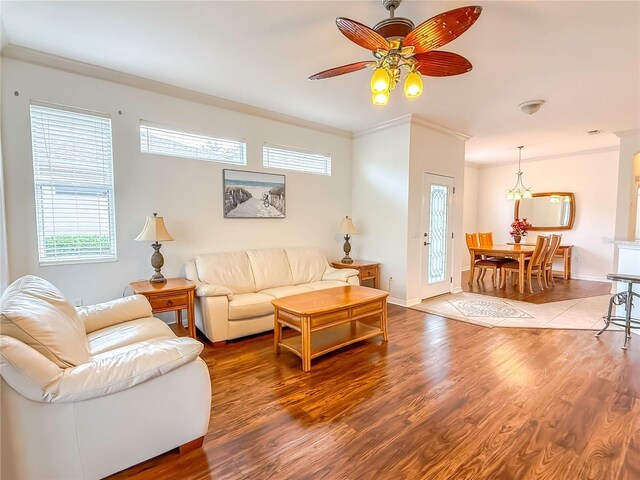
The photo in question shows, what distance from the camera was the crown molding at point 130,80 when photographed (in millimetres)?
2715

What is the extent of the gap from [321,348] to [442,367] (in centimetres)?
105

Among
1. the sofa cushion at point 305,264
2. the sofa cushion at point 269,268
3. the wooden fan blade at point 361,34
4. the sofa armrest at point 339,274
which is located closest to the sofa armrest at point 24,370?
the wooden fan blade at point 361,34

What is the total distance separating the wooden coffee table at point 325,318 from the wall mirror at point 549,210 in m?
5.91

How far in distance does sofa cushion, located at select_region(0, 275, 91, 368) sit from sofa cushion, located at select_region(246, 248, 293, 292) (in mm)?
2149

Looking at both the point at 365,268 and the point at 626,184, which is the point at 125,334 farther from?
the point at 626,184

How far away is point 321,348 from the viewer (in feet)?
9.17

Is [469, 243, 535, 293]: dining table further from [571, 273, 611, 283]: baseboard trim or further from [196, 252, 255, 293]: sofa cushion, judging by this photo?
[196, 252, 255, 293]: sofa cushion

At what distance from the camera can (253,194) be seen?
4199 mm

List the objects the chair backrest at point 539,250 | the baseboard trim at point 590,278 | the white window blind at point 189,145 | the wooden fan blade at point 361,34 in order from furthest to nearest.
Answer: the baseboard trim at point 590,278 < the chair backrest at point 539,250 < the white window blind at point 189,145 < the wooden fan blade at point 361,34

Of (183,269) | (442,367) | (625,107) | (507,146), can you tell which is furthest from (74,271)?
(507,146)

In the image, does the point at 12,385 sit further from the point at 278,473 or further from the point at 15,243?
the point at 15,243

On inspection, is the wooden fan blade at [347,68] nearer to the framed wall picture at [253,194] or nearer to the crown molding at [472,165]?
the framed wall picture at [253,194]

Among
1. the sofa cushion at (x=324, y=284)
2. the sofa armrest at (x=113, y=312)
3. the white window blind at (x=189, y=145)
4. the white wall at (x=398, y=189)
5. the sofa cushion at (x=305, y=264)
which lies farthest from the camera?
the white wall at (x=398, y=189)

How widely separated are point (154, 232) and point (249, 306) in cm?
121
